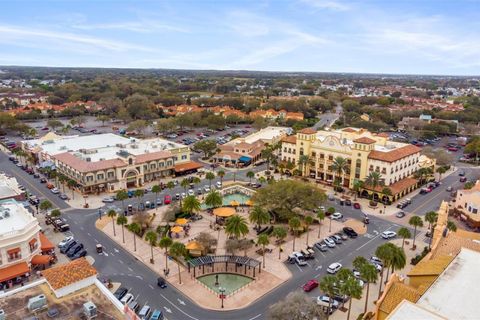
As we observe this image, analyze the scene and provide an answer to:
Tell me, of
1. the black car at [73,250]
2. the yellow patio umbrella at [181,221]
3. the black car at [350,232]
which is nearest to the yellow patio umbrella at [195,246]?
the yellow patio umbrella at [181,221]

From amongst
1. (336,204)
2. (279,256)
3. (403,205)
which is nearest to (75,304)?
(279,256)

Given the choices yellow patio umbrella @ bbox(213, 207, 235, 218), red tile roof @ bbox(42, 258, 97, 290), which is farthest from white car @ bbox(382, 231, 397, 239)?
red tile roof @ bbox(42, 258, 97, 290)

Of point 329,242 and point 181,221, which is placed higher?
point 181,221

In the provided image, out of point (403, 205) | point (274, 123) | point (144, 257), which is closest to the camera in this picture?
point (144, 257)

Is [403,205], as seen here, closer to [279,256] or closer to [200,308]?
[279,256]

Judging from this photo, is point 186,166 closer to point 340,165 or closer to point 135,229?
point 340,165

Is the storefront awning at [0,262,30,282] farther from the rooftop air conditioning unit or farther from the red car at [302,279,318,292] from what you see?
the red car at [302,279,318,292]

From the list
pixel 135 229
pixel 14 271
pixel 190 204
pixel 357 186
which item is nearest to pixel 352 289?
pixel 135 229
